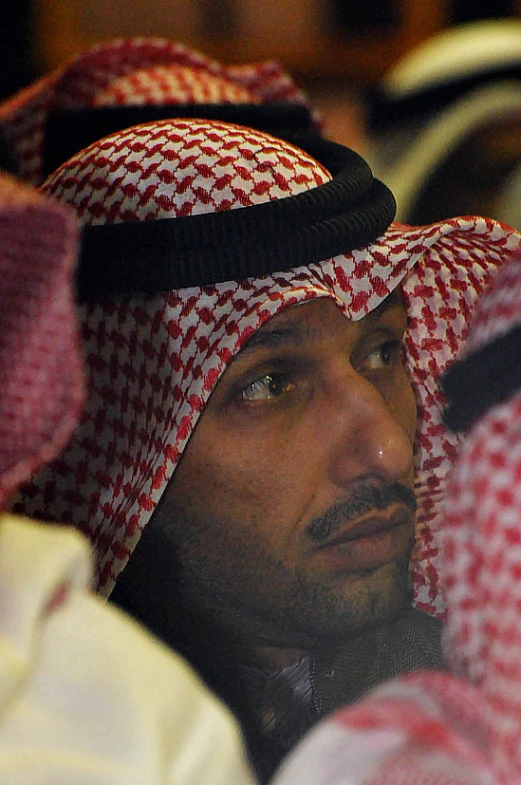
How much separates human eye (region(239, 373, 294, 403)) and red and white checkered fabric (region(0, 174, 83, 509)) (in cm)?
39

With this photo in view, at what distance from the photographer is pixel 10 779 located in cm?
59

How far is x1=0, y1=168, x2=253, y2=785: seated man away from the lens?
603mm

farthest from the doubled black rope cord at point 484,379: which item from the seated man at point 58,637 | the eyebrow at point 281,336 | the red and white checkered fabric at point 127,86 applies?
the red and white checkered fabric at point 127,86

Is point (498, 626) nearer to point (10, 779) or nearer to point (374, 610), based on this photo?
point (10, 779)

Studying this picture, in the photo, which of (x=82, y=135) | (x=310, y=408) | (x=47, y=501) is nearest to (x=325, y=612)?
(x=310, y=408)

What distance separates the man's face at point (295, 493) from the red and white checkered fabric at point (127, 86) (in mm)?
461

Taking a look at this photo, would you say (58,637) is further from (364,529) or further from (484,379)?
(364,529)

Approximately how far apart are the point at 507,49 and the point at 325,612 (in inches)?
89.8

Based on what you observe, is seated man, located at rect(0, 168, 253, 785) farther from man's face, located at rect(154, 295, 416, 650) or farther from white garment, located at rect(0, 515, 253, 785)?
man's face, located at rect(154, 295, 416, 650)

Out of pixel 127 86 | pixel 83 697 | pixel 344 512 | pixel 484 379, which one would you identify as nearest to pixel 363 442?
pixel 344 512

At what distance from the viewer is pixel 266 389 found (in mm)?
1046

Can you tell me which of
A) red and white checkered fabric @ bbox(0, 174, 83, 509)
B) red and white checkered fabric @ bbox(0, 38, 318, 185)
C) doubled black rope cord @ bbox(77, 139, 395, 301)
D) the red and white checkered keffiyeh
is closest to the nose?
doubled black rope cord @ bbox(77, 139, 395, 301)

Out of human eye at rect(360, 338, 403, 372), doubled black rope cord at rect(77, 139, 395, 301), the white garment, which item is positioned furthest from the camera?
human eye at rect(360, 338, 403, 372)

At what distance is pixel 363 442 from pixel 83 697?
0.46 metres
